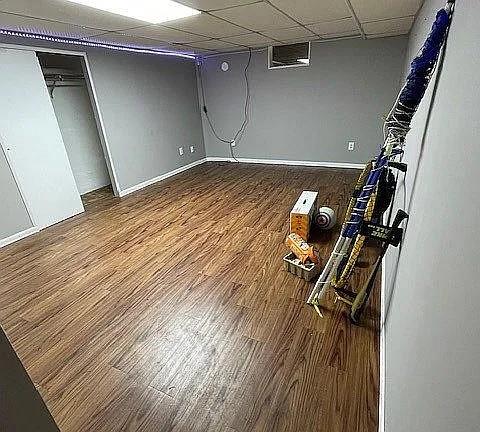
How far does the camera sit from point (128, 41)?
12.0 ft

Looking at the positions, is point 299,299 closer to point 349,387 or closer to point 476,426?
point 349,387

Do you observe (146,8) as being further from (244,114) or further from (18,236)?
(244,114)

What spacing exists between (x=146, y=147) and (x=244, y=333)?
3.97 meters

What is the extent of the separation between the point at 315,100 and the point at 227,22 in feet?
8.35

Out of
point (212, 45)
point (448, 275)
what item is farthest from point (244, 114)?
point (448, 275)

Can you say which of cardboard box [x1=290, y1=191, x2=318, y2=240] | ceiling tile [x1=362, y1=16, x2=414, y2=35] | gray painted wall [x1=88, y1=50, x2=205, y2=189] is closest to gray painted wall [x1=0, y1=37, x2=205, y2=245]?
gray painted wall [x1=88, y1=50, x2=205, y2=189]

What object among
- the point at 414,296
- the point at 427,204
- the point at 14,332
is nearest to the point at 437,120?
the point at 427,204

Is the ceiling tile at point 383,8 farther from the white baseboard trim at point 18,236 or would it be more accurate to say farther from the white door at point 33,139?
the white baseboard trim at point 18,236

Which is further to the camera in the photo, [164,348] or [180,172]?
[180,172]

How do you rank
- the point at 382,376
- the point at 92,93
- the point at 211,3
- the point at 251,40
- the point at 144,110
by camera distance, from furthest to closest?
the point at 144,110, the point at 251,40, the point at 92,93, the point at 211,3, the point at 382,376

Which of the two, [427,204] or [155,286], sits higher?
[427,204]

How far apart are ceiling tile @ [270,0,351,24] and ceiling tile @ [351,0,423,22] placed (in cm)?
13

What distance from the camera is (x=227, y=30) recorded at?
3203 mm

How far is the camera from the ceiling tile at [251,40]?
3.66 metres
